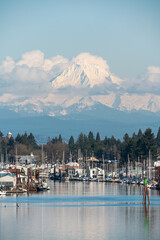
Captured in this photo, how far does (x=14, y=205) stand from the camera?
10675cm

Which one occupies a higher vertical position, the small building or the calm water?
the small building

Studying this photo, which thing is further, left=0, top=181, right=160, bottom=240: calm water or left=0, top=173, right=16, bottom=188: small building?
left=0, top=173, right=16, bottom=188: small building

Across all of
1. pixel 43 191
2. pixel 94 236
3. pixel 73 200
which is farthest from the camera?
pixel 43 191

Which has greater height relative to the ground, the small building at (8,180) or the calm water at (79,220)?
the small building at (8,180)

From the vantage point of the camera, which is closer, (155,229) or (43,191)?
(155,229)

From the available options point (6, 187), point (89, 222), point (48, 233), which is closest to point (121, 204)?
point (89, 222)

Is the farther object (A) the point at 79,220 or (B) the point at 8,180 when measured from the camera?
(B) the point at 8,180

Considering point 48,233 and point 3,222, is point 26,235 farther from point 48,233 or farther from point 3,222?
point 3,222

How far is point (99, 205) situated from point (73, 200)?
14.8 m

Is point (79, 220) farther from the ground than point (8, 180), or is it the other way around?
point (8, 180)

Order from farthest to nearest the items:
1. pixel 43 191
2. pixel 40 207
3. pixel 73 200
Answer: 1. pixel 43 191
2. pixel 73 200
3. pixel 40 207

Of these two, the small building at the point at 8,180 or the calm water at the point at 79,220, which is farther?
the small building at the point at 8,180

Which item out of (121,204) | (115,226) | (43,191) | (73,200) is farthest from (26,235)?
(43,191)

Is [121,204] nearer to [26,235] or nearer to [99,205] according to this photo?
[99,205]
